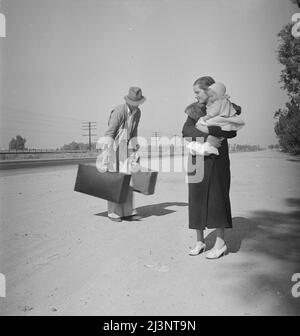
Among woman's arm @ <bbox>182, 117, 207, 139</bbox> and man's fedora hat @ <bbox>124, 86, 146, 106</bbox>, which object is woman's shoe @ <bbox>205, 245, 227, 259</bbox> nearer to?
woman's arm @ <bbox>182, 117, 207, 139</bbox>

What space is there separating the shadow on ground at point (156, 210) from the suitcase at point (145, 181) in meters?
0.76

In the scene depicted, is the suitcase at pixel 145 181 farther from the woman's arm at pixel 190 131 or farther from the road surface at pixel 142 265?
the woman's arm at pixel 190 131

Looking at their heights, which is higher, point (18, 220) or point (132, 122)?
point (132, 122)

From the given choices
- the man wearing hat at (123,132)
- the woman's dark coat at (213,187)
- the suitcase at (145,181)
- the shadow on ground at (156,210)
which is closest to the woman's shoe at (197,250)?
the woman's dark coat at (213,187)

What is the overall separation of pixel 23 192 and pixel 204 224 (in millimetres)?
6031

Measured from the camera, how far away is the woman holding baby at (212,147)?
10.8ft

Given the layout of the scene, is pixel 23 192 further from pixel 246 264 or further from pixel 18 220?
pixel 246 264

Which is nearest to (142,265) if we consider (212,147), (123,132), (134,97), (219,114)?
(212,147)

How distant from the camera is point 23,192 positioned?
8508 mm

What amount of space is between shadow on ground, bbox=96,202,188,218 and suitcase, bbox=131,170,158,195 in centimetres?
76

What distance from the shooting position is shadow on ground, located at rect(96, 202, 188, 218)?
19.6ft

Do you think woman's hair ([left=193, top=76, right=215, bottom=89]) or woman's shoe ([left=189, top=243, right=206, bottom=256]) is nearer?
woman's hair ([left=193, top=76, right=215, bottom=89])

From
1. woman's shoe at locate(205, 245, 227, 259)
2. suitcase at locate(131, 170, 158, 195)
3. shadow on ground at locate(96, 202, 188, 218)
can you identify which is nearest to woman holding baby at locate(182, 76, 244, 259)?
woman's shoe at locate(205, 245, 227, 259)
